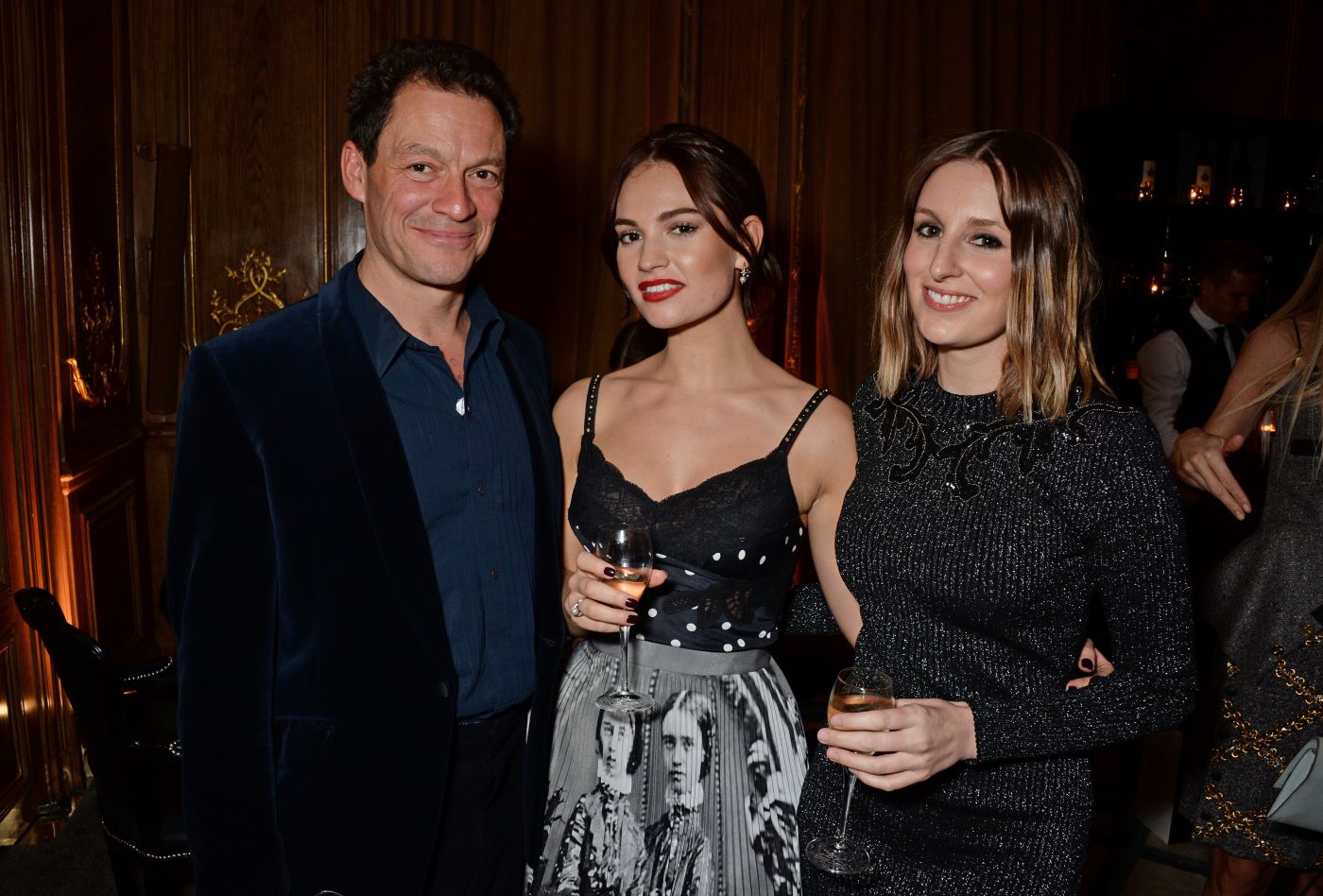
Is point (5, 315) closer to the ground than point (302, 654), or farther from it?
farther from it

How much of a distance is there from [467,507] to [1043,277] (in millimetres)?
1035

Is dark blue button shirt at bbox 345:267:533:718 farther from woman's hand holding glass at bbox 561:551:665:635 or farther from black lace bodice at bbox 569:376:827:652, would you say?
black lace bodice at bbox 569:376:827:652

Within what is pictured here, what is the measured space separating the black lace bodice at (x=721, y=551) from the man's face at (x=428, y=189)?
0.60 metres

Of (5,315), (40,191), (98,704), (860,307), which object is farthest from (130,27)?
(860,307)

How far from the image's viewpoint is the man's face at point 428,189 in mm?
1779

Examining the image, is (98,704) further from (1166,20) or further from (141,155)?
(1166,20)

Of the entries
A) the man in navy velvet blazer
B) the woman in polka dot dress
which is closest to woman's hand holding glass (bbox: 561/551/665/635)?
the woman in polka dot dress

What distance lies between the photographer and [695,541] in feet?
6.43

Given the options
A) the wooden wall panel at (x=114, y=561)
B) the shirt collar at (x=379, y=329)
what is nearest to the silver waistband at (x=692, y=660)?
the shirt collar at (x=379, y=329)

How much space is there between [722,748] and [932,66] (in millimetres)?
5086

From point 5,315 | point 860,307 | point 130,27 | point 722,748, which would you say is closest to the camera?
point 722,748

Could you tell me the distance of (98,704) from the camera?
7.45 feet

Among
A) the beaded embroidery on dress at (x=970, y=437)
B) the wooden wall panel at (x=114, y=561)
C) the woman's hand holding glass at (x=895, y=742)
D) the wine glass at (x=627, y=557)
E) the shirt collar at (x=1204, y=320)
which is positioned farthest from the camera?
the shirt collar at (x=1204, y=320)

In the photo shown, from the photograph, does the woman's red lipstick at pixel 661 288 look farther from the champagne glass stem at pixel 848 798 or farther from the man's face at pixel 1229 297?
the man's face at pixel 1229 297
